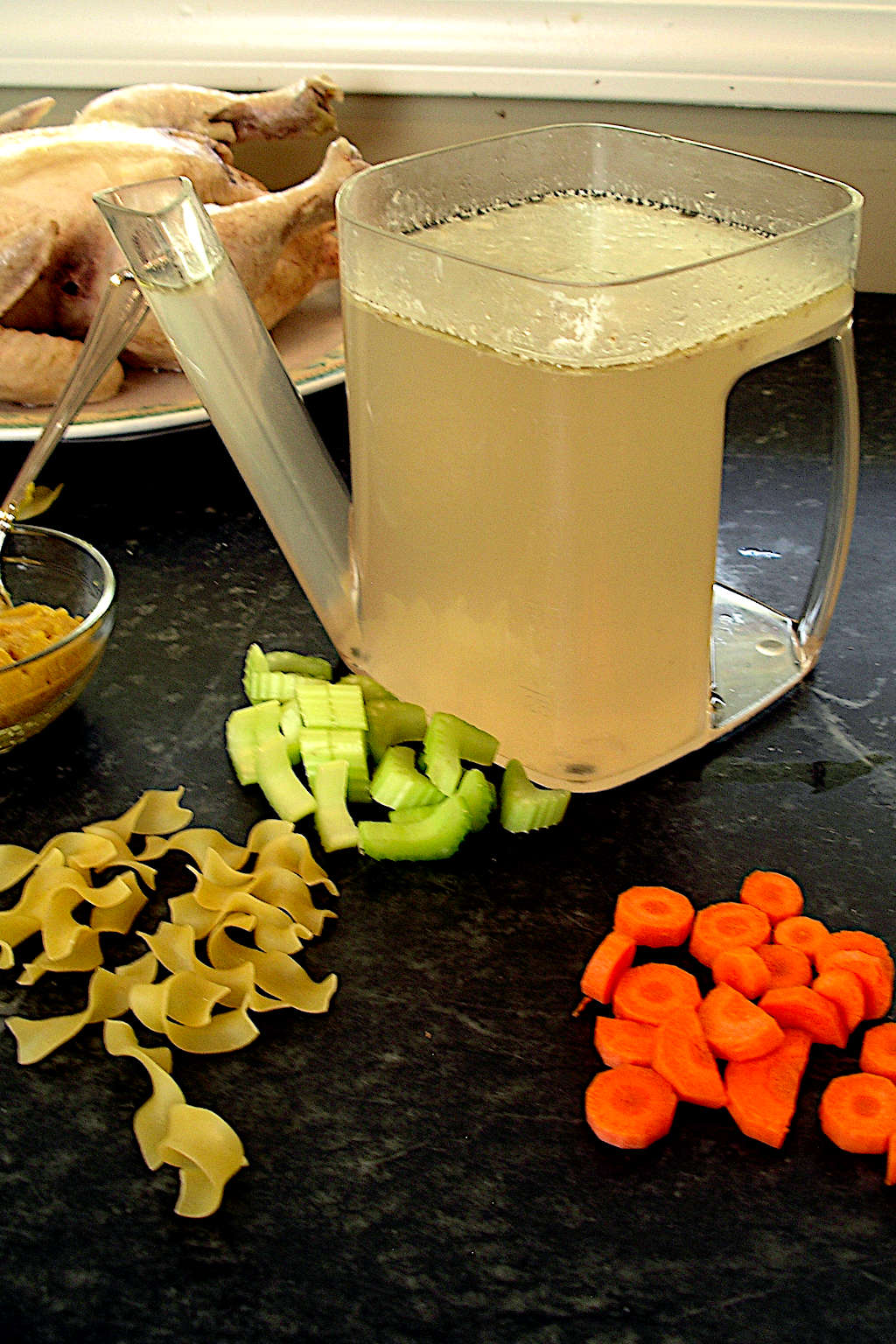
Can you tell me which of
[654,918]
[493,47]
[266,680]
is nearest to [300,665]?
[266,680]

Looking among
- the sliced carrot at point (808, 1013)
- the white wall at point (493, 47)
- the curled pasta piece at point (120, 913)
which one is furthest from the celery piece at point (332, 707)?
the white wall at point (493, 47)

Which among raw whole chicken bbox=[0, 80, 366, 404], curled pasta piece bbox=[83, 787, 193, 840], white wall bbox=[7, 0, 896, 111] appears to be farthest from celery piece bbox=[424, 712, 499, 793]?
white wall bbox=[7, 0, 896, 111]

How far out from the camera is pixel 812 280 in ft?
1.66

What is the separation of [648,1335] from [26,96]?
3.85 ft

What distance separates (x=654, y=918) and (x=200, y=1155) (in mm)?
186

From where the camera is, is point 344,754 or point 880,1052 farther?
point 344,754

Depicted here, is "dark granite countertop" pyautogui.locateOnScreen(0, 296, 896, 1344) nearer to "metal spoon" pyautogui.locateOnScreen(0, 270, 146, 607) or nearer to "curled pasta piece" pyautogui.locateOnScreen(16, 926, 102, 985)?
"curled pasta piece" pyautogui.locateOnScreen(16, 926, 102, 985)

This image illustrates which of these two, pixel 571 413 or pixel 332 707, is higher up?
pixel 571 413

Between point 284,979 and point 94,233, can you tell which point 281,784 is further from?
point 94,233

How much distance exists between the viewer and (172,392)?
85 centimetres

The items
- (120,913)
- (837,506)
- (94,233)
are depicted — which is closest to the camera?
(120,913)

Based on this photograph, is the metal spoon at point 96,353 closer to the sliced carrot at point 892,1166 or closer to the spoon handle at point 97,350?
the spoon handle at point 97,350

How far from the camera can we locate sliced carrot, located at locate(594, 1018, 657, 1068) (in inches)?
17.7

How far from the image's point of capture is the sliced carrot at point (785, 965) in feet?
1.55
